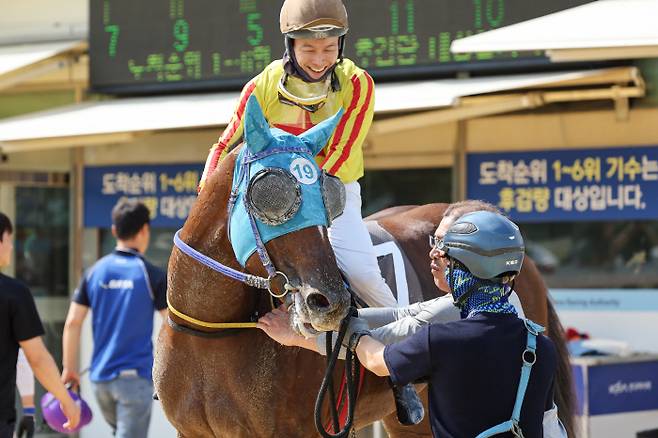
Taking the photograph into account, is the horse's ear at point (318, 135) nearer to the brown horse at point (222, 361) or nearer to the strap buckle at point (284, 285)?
the brown horse at point (222, 361)

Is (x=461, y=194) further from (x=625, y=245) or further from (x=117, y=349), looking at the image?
(x=117, y=349)

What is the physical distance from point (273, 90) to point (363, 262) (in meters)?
0.75

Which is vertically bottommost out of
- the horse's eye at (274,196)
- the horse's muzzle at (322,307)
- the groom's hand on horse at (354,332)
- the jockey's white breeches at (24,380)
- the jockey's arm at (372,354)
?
the jockey's white breeches at (24,380)

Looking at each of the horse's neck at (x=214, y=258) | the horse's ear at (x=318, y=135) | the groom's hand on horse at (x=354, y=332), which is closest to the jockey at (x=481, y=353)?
the groom's hand on horse at (x=354, y=332)

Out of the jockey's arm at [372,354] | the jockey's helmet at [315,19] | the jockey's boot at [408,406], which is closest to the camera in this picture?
the jockey's arm at [372,354]

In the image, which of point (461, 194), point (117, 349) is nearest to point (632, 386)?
point (461, 194)

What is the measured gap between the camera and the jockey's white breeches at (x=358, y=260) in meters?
4.43

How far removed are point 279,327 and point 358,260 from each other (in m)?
0.66

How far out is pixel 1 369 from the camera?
5121mm

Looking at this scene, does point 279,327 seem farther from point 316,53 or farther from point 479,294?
point 316,53

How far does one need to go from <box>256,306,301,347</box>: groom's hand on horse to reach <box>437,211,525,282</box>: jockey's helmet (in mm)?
759

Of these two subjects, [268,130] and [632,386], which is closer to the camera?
[268,130]

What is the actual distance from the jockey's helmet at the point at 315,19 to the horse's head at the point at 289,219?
59 centimetres

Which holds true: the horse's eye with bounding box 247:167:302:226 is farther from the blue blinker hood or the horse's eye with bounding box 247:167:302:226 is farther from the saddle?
the saddle
